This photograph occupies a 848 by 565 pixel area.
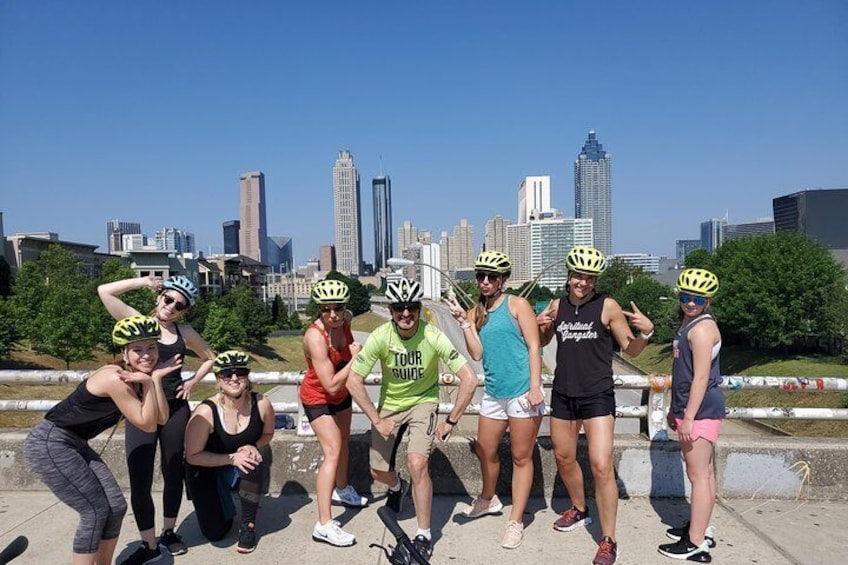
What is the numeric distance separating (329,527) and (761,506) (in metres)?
3.74

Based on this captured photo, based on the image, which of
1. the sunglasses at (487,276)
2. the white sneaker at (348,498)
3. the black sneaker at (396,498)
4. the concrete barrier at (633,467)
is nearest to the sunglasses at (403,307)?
the sunglasses at (487,276)

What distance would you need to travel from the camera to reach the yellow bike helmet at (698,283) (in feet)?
13.6

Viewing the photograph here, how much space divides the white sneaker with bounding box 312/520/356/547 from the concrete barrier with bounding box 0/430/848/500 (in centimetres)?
101

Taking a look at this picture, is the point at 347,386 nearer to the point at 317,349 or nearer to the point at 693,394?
the point at 317,349

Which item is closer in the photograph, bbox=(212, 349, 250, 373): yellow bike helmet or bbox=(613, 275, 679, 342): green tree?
bbox=(212, 349, 250, 373): yellow bike helmet

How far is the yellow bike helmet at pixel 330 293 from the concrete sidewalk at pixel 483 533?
1.86m

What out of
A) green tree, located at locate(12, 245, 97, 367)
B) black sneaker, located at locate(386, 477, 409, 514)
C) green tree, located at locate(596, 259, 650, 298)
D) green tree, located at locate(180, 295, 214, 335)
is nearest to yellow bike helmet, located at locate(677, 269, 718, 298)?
black sneaker, located at locate(386, 477, 409, 514)

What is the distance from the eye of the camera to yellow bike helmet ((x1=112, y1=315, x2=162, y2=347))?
3.49m

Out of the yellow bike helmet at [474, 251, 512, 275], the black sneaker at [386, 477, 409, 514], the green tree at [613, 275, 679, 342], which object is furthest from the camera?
the green tree at [613, 275, 679, 342]

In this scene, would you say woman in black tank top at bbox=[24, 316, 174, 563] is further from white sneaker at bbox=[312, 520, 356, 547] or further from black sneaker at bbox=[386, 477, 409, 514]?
black sneaker at bbox=[386, 477, 409, 514]

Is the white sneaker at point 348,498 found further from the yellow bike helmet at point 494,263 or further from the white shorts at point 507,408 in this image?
the yellow bike helmet at point 494,263

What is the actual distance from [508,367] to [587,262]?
39.5 inches

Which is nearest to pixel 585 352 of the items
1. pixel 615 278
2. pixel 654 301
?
pixel 654 301

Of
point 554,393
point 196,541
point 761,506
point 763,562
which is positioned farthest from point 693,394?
point 196,541
